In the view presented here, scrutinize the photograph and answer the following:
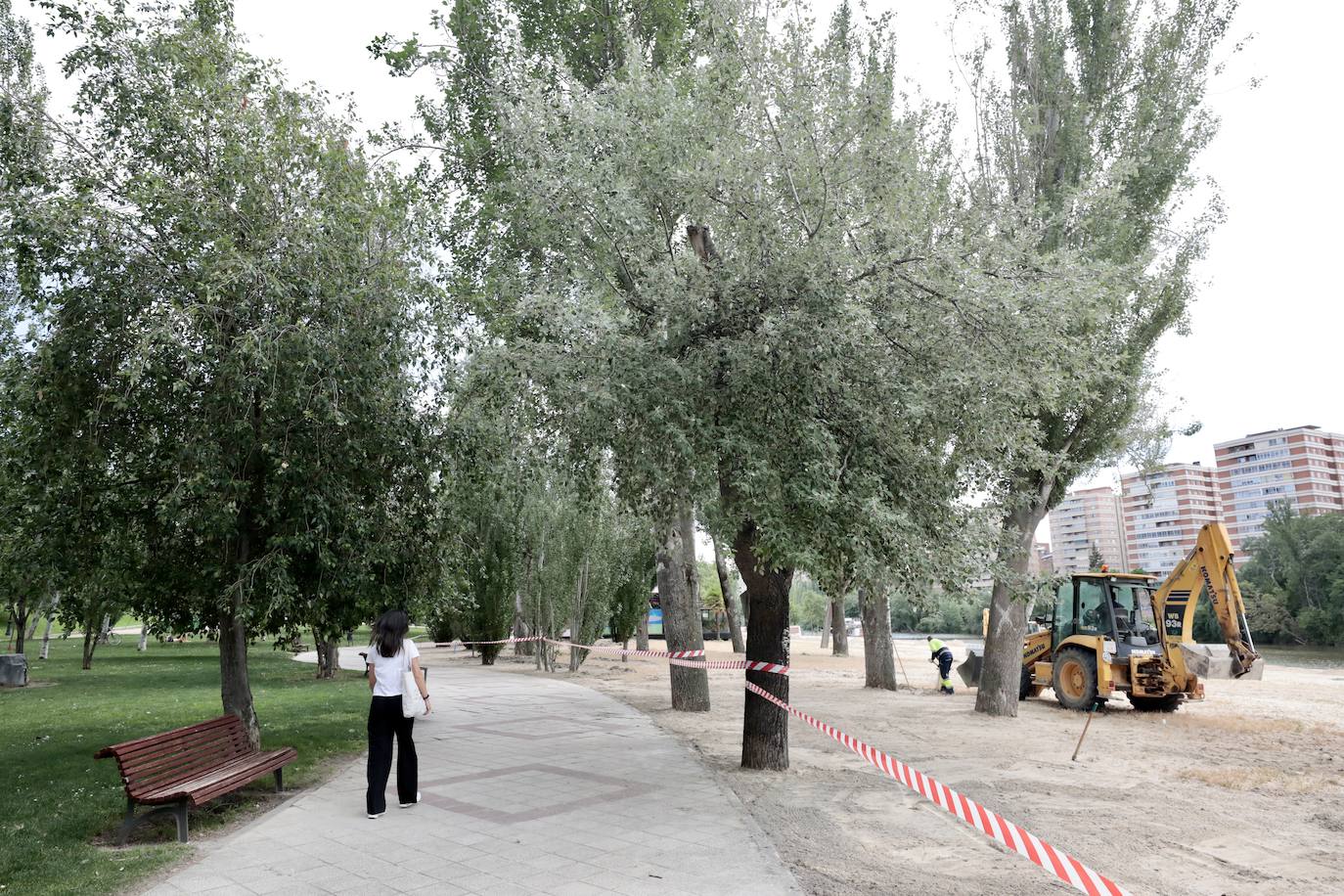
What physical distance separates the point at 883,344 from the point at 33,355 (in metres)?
7.50

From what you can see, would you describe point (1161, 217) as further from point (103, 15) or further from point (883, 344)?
point (103, 15)

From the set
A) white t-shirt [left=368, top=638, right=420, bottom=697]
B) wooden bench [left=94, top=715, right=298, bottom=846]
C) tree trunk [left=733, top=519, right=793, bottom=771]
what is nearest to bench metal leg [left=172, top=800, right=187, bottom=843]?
wooden bench [left=94, top=715, right=298, bottom=846]

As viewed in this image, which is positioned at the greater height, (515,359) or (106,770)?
(515,359)

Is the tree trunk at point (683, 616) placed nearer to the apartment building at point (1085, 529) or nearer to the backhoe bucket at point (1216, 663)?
the backhoe bucket at point (1216, 663)

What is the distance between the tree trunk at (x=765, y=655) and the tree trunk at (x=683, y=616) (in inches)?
198

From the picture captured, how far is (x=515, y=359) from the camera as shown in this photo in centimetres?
809

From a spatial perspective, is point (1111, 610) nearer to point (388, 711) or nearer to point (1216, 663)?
point (1216, 663)

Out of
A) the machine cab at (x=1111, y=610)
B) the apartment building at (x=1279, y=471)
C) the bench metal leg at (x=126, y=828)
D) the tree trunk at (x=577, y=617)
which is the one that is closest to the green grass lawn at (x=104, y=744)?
the bench metal leg at (x=126, y=828)

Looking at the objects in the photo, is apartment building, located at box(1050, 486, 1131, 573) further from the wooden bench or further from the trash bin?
the wooden bench

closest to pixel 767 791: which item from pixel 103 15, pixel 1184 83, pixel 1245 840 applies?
pixel 1245 840

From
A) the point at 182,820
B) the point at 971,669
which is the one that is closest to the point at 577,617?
the point at 971,669

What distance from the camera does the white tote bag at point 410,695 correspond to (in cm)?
654

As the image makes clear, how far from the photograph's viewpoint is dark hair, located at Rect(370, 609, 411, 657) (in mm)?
6602

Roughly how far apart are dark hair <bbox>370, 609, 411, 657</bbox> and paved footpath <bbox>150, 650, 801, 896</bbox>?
4.09ft
